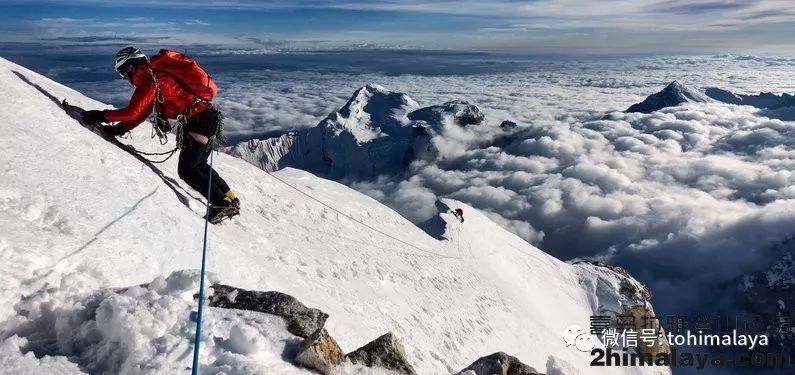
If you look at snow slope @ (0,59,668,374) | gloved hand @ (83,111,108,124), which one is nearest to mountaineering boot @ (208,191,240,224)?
snow slope @ (0,59,668,374)

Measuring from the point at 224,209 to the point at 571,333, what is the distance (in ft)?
48.6

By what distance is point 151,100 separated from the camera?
7.79 metres

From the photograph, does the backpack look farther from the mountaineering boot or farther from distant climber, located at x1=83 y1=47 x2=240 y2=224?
the mountaineering boot

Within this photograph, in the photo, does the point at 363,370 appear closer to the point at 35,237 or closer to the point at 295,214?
the point at 35,237

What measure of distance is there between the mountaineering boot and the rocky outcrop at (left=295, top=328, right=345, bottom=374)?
445cm

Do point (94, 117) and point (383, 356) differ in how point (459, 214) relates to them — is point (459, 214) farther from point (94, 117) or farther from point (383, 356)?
point (383, 356)

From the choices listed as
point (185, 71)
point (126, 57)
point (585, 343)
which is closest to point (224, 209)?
point (185, 71)

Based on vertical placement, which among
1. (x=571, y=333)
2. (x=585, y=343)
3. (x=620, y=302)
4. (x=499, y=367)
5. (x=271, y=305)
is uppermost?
(x=271, y=305)

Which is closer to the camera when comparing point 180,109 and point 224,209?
point 180,109

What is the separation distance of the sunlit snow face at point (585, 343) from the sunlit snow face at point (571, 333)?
0.45ft

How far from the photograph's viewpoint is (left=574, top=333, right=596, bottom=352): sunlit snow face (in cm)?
1693

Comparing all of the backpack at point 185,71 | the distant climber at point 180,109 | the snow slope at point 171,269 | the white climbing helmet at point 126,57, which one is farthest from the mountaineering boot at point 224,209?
the white climbing helmet at point 126,57

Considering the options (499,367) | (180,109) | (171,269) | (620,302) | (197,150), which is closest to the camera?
(171,269)

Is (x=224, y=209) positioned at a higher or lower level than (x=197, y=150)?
lower
